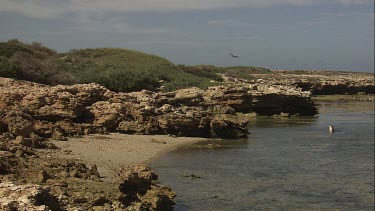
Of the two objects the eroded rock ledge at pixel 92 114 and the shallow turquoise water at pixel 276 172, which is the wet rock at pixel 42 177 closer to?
the shallow turquoise water at pixel 276 172

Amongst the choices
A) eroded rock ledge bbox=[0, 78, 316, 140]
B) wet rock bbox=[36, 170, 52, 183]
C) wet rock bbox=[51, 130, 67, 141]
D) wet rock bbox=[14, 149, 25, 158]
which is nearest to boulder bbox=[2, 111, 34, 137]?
eroded rock ledge bbox=[0, 78, 316, 140]

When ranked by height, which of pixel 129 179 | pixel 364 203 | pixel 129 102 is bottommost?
pixel 364 203

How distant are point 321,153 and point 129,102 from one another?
1134 centimetres

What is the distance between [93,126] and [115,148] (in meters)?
4.39

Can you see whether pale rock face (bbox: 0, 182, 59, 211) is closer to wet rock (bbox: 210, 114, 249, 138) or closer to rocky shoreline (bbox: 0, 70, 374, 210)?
rocky shoreline (bbox: 0, 70, 374, 210)

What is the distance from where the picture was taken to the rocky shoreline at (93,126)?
468 inches

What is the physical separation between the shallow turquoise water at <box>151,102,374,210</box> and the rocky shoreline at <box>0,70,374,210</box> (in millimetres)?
1854

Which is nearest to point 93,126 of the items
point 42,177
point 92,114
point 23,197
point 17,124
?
point 92,114

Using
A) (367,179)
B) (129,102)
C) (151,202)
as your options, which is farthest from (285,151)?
(151,202)

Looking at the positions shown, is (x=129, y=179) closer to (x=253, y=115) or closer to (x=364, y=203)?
(x=364, y=203)

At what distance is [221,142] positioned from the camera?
2812 cm

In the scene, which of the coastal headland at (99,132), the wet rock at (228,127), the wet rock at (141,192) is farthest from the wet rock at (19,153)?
the wet rock at (228,127)

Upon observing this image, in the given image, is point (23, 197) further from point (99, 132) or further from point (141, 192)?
point (99, 132)

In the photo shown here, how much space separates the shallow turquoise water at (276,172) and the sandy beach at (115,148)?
100 cm
